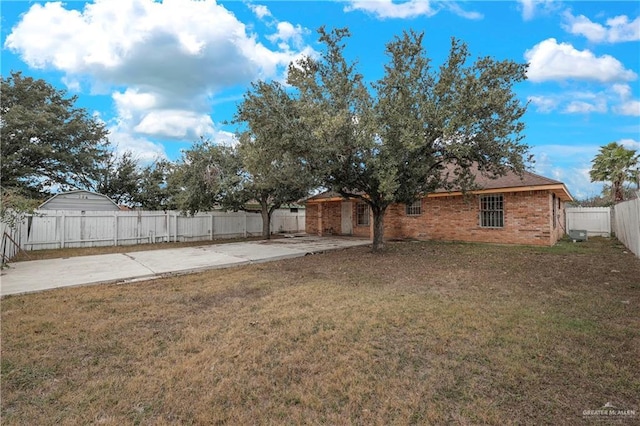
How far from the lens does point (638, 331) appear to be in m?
4.01

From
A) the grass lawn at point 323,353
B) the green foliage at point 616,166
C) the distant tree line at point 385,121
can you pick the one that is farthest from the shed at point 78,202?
the green foliage at point 616,166

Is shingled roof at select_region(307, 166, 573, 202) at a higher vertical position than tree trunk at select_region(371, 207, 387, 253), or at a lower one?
higher

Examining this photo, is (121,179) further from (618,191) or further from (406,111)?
(618,191)

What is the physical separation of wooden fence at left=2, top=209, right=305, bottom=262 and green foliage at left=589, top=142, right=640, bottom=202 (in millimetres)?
19059

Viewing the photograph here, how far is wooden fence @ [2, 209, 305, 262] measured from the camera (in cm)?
1290

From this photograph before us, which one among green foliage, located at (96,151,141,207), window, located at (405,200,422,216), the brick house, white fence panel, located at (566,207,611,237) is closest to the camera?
the brick house

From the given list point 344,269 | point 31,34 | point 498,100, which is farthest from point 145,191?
point 498,100

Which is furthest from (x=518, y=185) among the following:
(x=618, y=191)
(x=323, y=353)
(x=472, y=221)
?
(x=323, y=353)

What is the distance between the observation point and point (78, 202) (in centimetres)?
1525

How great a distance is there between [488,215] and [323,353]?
13078 mm

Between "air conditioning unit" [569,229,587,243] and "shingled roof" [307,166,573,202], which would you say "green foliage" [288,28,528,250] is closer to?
"shingled roof" [307,166,573,202]

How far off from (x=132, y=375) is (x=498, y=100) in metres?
9.40

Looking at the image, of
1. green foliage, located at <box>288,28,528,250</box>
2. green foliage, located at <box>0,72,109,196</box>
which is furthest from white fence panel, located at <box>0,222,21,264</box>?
green foliage, located at <box>288,28,528,250</box>

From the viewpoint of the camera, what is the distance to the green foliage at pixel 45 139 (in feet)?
55.8
